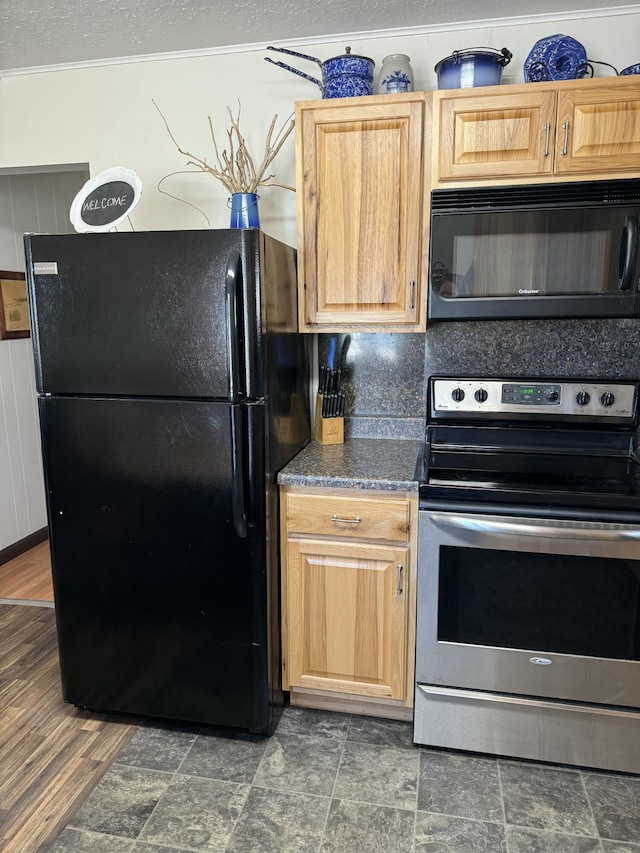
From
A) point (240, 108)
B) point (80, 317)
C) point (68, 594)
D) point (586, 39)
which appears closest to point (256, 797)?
point (68, 594)

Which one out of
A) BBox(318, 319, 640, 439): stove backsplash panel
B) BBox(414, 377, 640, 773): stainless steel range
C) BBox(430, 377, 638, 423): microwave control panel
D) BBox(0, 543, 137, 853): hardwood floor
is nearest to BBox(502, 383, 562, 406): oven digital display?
BBox(430, 377, 638, 423): microwave control panel

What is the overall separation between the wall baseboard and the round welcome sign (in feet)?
6.54

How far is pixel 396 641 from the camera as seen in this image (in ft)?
6.56

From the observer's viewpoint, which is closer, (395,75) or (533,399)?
(395,75)

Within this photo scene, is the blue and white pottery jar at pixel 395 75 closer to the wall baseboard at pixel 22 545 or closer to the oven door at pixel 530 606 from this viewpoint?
the oven door at pixel 530 606

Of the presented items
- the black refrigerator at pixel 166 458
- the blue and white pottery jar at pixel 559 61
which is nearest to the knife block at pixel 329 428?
the black refrigerator at pixel 166 458

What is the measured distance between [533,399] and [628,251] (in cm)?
59

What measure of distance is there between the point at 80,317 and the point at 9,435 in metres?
1.92

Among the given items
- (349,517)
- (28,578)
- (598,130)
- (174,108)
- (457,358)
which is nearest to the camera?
(598,130)

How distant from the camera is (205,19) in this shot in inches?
83.7

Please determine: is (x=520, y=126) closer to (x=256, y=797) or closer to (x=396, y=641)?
(x=396, y=641)

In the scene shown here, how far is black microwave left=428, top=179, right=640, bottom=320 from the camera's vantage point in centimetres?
185

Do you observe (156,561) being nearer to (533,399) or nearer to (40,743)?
(40,743)

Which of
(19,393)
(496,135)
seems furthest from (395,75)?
(19,393)
